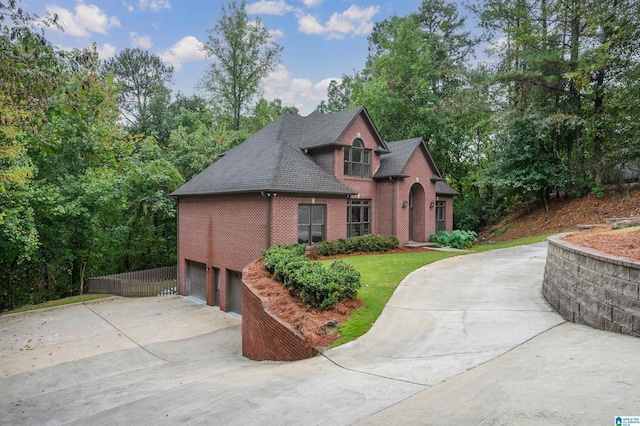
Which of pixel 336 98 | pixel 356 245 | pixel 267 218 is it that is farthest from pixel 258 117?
pixel 267 218

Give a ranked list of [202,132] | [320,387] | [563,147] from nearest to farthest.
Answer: [320,387] < [563,147] < [202,132]

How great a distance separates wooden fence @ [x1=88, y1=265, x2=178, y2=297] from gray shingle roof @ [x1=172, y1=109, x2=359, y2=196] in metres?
5.42

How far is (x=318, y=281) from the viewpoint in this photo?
8.84 metres

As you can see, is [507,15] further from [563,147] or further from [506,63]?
[563,147]

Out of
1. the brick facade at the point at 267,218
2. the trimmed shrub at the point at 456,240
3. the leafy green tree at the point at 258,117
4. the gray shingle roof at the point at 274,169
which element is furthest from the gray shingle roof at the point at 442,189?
the leafy green tree at the point at 258,117

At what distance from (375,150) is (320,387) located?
17.2m

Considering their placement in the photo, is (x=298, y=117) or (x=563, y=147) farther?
(x=563, y=147)

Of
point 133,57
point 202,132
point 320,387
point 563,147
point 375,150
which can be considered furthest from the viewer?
point 133,57

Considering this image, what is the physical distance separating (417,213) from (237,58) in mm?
22891

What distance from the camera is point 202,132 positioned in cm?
2922

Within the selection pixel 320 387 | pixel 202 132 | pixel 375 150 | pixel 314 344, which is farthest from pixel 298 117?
pixel 320 387

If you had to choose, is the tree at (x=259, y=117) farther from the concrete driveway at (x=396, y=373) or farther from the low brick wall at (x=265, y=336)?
the concrete driveway at (x=396, y=373)

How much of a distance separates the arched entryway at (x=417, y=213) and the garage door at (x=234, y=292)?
38.5 ft

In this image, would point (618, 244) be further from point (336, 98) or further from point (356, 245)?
point (336, 98)
